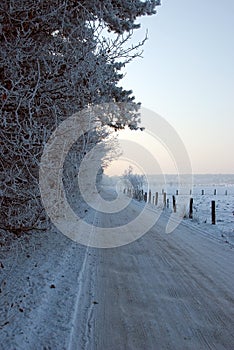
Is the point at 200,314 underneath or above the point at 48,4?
underneath

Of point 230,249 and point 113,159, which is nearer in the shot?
point 230,249

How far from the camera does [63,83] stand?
491 centimetres

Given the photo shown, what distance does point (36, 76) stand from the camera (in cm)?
492

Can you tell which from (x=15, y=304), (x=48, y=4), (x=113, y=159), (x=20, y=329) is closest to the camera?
(x=20, y=329)

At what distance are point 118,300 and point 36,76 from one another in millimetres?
3642

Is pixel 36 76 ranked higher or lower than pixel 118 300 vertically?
higher

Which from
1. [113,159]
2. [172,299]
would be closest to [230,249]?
[172,299]

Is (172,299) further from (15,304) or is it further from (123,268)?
(15,304)

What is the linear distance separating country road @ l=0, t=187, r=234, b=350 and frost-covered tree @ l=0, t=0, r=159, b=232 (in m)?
1.16

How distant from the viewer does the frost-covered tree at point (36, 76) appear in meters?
4.38

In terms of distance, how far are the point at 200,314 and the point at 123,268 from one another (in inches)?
93.5

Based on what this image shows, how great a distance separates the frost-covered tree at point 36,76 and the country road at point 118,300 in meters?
1.16

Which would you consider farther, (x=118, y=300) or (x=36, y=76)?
(x=36, y=76)

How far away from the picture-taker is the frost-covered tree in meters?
4.38
